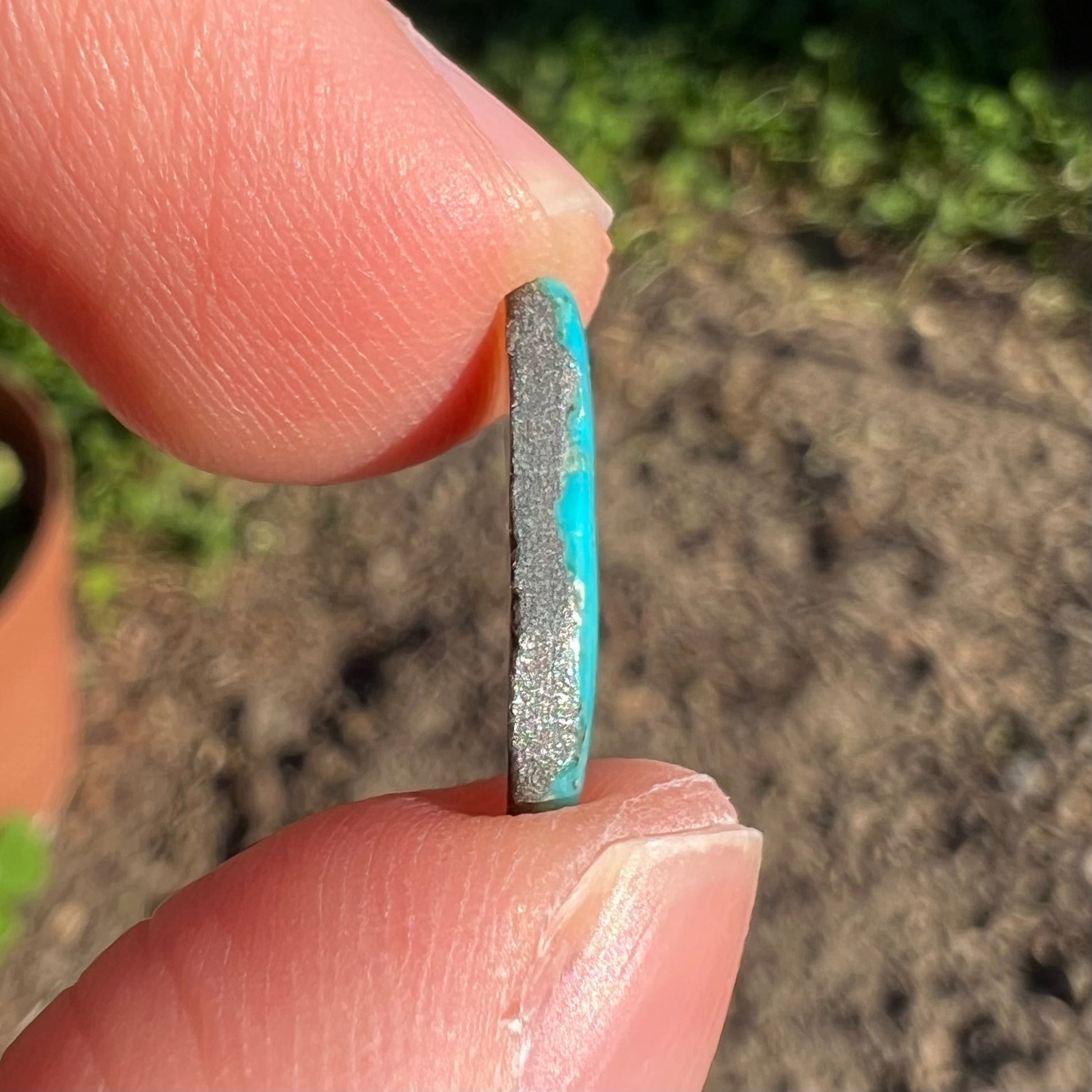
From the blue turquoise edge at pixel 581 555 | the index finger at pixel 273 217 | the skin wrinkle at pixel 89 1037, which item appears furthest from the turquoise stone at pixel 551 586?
the skin wrinkle at pixel 89 1037

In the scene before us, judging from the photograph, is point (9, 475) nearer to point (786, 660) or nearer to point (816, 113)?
point (786, 660)

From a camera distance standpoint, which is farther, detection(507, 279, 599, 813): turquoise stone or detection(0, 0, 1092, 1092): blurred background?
detection(0, 0, 1092, 1092): blurred background

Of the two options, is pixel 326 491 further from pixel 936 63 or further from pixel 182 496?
pixel 936 63

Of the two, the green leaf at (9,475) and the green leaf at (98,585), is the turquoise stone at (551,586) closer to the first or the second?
A: the green leaf at (9,475)

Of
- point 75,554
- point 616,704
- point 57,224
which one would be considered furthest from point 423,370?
point 75,554

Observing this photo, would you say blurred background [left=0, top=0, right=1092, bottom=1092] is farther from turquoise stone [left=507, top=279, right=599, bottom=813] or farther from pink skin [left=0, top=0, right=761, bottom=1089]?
turquoise stone [left=507, top=279, right=599, bottom=813]

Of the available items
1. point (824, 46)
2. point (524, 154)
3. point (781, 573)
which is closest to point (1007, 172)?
point (824, 46)

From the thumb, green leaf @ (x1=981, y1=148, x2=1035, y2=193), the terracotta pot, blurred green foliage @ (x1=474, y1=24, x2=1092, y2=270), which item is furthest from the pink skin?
green leaf @ (x1=981, y1=148, x2=1035, y2=193)

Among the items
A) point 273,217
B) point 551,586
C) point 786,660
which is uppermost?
point 273,217
